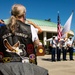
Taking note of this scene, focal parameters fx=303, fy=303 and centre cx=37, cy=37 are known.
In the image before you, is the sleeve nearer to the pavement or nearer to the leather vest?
the leather vest

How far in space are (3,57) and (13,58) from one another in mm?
137

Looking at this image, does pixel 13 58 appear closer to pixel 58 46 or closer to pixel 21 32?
pixel 21 32

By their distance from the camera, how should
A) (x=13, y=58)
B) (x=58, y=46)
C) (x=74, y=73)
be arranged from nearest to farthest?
(x=13, y=58), (x=74, y=73), (x=58, y=46)


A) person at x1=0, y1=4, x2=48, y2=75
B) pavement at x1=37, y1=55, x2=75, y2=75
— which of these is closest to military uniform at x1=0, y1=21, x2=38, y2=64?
person at x1=0, y1=4, x2=48, y2=75

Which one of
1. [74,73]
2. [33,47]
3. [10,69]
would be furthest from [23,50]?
[74,73]

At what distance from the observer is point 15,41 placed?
3.72 metres

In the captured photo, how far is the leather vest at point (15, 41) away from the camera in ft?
12.2

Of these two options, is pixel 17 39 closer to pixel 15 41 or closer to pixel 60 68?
pixel 15 41

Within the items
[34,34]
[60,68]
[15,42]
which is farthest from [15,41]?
[60,68]

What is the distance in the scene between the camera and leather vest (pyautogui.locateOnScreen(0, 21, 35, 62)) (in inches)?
146

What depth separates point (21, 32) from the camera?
3754 millimetres

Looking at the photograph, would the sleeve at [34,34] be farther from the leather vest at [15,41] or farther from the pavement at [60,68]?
the pavement at [60,68]

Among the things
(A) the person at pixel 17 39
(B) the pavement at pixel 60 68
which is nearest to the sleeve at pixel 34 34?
(A) the person at pixel 17 39

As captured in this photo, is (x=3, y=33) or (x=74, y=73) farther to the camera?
(x=74, y=73)
